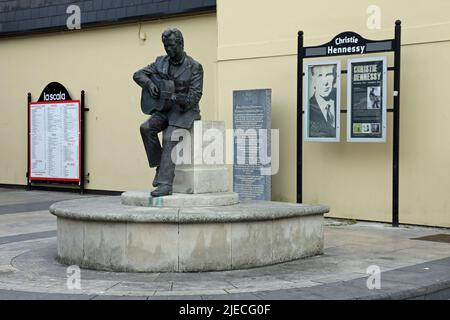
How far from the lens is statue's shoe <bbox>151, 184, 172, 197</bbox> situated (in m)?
9.32

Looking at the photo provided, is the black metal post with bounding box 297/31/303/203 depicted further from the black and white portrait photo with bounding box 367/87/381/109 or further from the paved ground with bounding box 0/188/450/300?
the paved ground with bounding box 0/188/450/300

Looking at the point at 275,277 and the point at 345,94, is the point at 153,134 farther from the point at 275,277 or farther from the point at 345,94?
the point at 345,94

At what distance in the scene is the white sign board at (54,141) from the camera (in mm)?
18984

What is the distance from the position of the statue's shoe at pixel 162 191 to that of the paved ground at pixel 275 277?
1.36 meters

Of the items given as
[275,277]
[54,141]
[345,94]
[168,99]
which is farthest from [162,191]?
[54,141]

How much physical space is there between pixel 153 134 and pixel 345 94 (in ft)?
16.3

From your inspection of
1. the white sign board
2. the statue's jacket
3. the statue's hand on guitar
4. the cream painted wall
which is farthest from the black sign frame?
the white sign board

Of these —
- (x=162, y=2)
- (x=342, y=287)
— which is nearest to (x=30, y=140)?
A: (x=162, y=2)

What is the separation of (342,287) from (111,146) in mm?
11947

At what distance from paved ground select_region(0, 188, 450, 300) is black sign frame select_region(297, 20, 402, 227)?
60.8 inches

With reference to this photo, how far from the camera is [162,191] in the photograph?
9352 millimetres

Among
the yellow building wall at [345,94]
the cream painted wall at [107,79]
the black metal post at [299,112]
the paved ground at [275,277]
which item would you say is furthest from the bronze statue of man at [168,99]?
the cream painted wall at [107,79]

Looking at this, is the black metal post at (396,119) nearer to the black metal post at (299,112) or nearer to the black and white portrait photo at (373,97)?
the black and white portrait photo at (373,97)

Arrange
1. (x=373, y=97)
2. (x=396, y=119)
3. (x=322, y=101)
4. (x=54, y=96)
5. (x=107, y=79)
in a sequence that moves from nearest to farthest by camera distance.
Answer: (x=396, y=119)
(x=373, y=97)
(x=322, y=101)
(x=107, y=79)
(x=54, y=96)
